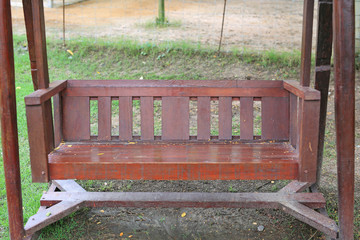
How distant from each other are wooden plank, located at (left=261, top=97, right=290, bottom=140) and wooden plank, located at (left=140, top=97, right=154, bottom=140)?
912mm

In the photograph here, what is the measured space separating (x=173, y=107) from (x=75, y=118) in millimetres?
802

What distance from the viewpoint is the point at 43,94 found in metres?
2.96

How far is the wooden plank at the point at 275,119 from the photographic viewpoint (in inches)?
142

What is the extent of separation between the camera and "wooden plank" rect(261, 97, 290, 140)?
3604 millimetres

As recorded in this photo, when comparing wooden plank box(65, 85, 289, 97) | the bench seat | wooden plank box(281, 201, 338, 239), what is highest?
wooden plank box(65, 85, 289, 97)

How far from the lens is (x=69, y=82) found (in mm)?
3623

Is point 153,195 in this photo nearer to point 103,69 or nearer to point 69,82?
point 69,82

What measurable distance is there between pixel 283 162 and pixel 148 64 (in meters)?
5.24

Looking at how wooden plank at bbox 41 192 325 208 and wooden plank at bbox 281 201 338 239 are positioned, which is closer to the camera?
wooden plank at bbox 281 201 338 239

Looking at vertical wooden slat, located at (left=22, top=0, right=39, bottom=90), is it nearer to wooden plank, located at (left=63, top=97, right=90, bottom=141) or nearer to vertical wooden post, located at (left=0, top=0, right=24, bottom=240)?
wooden plank, located at (left=63, top=97, right=90, bottom=141)

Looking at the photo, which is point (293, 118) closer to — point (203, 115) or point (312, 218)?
point (203, 115)

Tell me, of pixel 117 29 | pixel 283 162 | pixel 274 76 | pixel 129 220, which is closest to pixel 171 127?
pixel 129 220

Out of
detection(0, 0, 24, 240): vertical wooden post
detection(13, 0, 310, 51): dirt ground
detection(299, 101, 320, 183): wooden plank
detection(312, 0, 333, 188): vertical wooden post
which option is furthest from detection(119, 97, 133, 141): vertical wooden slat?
detection(13, 0, 310, 51): dirt ground

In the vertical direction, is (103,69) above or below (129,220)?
above
